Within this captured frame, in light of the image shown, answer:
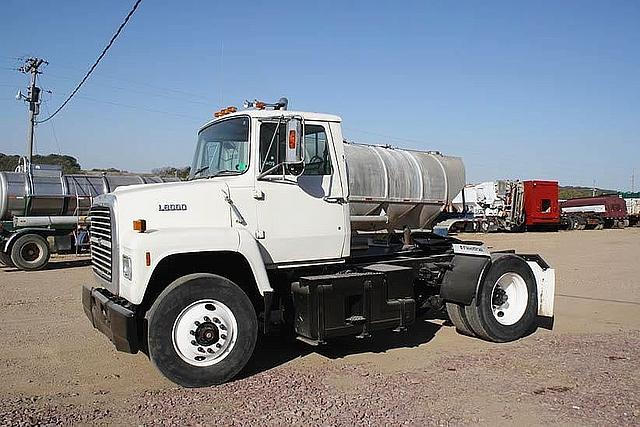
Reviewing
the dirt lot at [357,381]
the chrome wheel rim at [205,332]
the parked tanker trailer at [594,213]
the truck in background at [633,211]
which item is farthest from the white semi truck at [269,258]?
the truck in background at [633,211]

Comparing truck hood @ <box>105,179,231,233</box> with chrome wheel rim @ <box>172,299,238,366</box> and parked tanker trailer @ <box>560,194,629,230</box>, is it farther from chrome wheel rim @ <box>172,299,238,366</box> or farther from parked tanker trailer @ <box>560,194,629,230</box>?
parked tanker trailer @ <box>560,194,629,230</box>

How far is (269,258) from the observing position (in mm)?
6664

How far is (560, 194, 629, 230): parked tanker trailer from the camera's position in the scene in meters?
43.9

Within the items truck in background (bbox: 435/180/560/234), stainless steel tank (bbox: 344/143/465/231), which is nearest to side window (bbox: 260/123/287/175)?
stainless steel tank (bbox: 344/143/465/231)

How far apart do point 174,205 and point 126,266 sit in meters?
0.80

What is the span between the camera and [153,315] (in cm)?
579

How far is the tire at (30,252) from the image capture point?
55.8ft

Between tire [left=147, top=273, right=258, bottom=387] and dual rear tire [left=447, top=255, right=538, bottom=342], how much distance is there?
325cm

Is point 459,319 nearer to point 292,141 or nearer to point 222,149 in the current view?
point 292,141

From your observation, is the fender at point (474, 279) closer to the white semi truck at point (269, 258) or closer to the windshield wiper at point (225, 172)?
the white semi truck at point (269, 258)

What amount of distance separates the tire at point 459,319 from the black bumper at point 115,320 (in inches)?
171

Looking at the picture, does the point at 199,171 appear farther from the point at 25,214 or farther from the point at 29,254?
the point at 25,214

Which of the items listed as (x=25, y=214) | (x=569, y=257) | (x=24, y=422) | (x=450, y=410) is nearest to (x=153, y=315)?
(x=24, y=422)

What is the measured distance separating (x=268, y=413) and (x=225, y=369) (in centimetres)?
93
